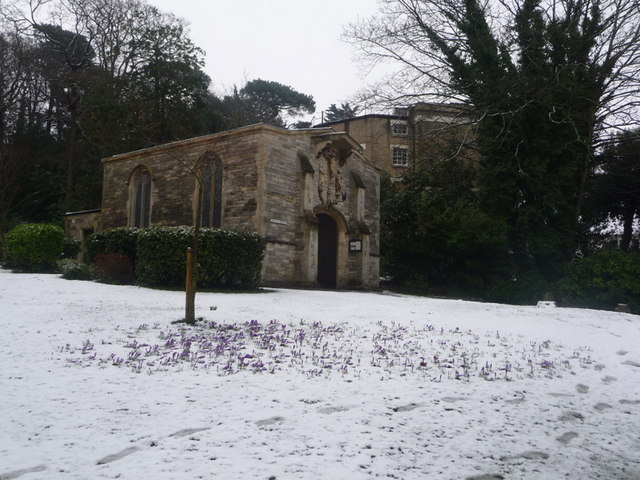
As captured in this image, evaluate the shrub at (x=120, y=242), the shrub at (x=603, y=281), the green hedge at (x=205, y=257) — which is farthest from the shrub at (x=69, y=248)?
the shrub at (x=603, y=281)

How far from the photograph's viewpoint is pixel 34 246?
17.9 meters

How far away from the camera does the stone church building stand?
1838 centimetres

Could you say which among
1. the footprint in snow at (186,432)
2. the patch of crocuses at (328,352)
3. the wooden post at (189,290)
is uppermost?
the wooden post at (189,290)

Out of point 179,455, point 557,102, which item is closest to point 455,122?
point 557,102

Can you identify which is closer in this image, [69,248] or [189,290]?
[189,290]

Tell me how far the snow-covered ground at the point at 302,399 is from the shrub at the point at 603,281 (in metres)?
9.73

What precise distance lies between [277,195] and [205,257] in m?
4.87

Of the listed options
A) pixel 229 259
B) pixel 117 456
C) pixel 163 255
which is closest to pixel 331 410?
pixel 117 456

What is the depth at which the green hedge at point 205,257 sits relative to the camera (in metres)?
14.5

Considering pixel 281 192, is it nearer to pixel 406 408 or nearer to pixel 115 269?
pixel 115 269

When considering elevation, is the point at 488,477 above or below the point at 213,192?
below

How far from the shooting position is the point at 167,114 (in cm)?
3438

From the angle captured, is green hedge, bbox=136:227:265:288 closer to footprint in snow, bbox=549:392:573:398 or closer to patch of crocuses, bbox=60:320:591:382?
patch of crocuses, bbox=60:320:591:382

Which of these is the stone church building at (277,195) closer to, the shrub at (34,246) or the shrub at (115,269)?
the shrub at (115,269)
